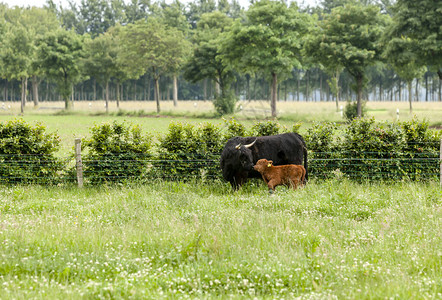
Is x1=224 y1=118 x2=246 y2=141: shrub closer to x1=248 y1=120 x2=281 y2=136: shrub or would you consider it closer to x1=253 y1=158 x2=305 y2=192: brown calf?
x1=248 y1=120 x2=281 y2=136: shrub

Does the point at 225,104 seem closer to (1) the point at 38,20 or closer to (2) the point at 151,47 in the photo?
(2) the point at 151,47

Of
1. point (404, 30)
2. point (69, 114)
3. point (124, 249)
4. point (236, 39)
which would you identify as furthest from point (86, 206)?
point (69, 114)

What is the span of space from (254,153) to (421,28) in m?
25.5

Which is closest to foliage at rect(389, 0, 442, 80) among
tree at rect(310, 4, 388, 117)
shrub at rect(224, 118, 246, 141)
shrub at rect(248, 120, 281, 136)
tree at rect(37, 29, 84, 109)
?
tree at rect(310, 4, 388, 117)

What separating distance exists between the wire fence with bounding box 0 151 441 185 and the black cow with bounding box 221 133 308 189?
1323 mm

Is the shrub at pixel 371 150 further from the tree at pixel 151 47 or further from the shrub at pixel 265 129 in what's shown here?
the tree at pixel 151 47

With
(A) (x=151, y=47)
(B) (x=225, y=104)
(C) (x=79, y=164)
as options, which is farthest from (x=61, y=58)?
(C) (x=79, y=164)

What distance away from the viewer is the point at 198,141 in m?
12.6

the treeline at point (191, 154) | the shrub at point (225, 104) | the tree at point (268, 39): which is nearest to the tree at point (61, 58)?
the shrub at point (225, 104)

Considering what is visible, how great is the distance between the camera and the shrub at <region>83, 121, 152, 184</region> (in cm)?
1227

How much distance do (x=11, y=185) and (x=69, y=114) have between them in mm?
43284

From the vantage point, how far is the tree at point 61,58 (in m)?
57.4

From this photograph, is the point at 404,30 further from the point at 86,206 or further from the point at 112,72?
the point at 112,72

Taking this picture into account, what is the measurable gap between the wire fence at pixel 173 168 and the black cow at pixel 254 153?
1323 mm
